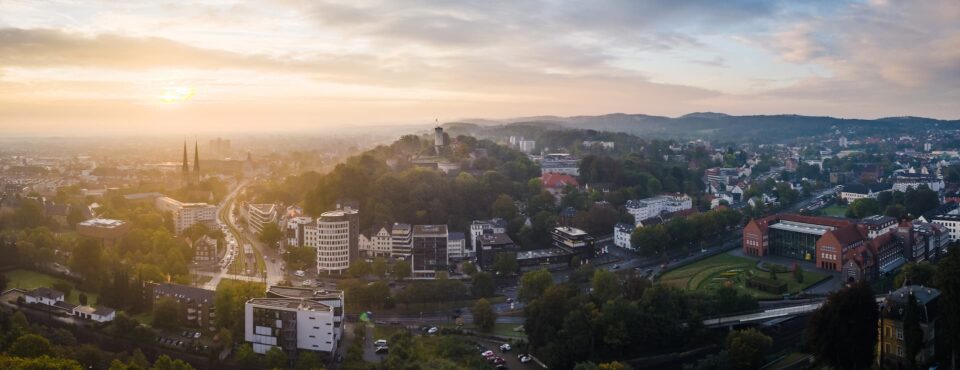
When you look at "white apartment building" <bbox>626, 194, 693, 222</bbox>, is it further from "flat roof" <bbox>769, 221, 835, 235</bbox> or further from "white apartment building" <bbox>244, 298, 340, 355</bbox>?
"white apartment building" <bbox>244, 298, 340, 355</bbox>

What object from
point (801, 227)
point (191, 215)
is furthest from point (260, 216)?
point (801, 227)

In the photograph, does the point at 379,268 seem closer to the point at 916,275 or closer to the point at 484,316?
the point at 484,316

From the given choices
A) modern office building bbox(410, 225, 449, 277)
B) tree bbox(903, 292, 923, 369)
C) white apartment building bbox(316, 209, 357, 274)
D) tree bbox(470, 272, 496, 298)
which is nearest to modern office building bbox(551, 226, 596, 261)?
modern office building bbox(410, 225, 449, 277)

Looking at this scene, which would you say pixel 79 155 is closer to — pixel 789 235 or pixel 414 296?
pixel 414 296

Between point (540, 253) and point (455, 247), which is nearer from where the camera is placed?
point (540, 253)

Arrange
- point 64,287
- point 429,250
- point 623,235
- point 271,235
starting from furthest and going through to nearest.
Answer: point 623,235 < point 271,235 < point 429,250 < point 64,287

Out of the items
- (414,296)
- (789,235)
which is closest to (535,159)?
(789,235)

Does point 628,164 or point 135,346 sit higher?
point 628,164
